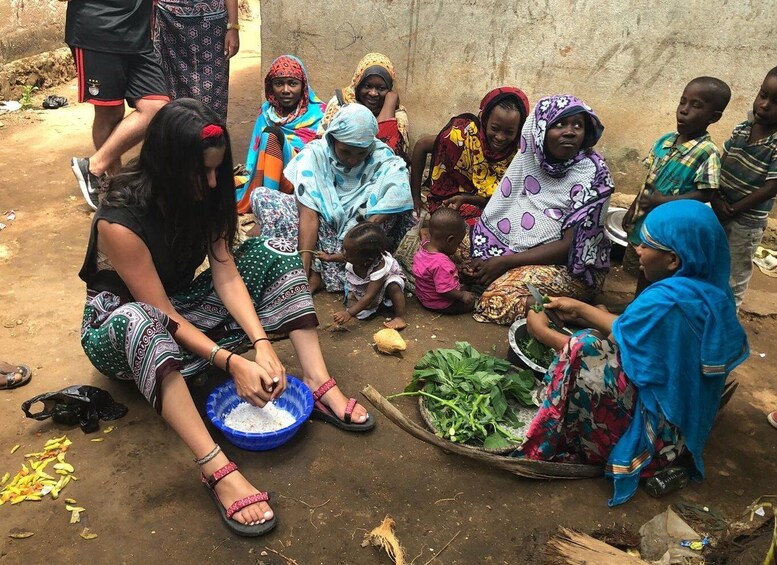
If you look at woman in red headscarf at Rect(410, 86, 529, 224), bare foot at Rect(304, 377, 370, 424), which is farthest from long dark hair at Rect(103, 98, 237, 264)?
woman in red headscarf at Rect(410, 86, 529, 224)

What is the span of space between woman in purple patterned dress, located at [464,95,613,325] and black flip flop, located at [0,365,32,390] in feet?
7.69

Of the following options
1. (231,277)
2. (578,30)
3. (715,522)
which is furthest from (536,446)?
(578,30)

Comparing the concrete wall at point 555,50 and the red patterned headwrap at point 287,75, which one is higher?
the concrete wall at point 555,50

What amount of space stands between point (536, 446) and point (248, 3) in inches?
481

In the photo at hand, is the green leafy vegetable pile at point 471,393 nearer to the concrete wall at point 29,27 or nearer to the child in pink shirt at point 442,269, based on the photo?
the child in pink shirt at point 442,269

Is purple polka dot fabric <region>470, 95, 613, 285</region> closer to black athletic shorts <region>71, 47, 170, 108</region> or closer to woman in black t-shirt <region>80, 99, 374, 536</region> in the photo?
woman in black t-shirt <region>80, 99, 374, 536</region>

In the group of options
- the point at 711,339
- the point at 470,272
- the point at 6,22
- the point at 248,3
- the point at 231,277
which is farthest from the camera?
the point at 248,3

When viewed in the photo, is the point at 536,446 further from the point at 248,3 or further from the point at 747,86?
the point at 248,3

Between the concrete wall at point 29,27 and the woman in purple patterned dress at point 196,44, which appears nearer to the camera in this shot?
the woman in purple patterned dress at point 196,44

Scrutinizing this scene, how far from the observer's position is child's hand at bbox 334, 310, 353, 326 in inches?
140

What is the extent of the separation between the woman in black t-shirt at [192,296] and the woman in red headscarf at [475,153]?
69.1 inches

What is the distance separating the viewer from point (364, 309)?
12.0ft

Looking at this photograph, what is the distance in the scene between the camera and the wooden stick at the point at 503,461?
2525 millimetres

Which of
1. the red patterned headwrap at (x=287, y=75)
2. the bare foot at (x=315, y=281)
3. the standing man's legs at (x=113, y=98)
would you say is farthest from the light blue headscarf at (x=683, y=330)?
the standing man's legs at (x=113, y=98)
